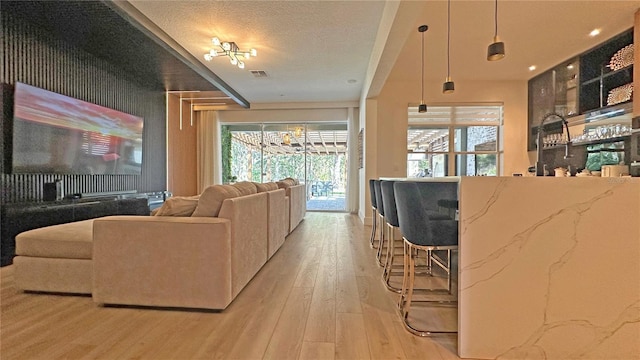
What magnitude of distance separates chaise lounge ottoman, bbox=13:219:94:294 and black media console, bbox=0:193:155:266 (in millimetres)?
1127

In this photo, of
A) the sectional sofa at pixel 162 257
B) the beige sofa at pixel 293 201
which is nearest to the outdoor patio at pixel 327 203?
the beige sofa at pixel 293 201

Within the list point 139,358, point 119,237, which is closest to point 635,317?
point 139,358

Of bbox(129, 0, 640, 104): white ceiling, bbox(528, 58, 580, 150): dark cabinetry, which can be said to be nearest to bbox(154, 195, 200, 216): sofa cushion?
bbox(129, 0, 640, 104): white ceiling

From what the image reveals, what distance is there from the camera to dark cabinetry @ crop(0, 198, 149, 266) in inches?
127

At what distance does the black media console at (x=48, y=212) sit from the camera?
3.22 metres

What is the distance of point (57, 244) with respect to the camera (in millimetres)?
2414

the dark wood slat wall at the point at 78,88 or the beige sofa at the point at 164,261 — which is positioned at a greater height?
the dark wood slat wall at the point at 78,88

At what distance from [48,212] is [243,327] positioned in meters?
3.24

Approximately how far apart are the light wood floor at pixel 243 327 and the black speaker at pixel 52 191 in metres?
1.35

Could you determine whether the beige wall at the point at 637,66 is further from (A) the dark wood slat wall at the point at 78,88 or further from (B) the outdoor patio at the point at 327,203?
(A) the dark wood slat wall at the point at 78,88

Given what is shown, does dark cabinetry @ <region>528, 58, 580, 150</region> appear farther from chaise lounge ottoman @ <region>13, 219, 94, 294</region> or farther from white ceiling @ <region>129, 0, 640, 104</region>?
chaise lounge ottoman @ <region>13, 219, 94, 294</region>

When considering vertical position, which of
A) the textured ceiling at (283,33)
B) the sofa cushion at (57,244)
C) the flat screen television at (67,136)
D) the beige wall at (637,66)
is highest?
the textured ceiling at (283,33)

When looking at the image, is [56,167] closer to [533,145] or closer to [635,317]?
[635,317]

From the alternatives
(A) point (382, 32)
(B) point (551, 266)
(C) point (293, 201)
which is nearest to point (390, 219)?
(B) point (551, 266)
